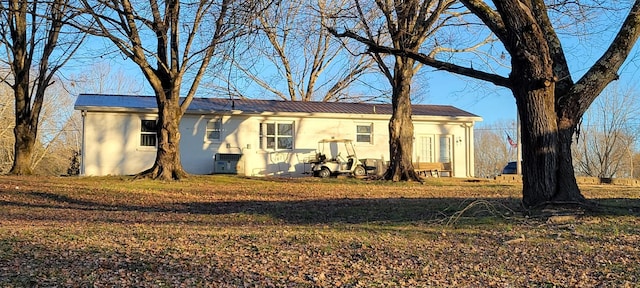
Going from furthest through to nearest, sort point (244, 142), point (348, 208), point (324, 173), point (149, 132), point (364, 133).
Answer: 1. point (364, 133)
2. point (244, 142)
3. point (149, 132)
4. point (324, 173)
5. point (348, 208)

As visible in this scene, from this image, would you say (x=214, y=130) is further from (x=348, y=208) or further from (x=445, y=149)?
(x=348, y=208)

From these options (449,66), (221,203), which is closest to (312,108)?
(221,203)

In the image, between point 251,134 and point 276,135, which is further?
point 276,135

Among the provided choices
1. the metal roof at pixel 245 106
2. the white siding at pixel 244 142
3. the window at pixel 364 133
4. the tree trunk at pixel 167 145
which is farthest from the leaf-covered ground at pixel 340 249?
the window at pixel 364 133

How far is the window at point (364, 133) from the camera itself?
2539 centimetres

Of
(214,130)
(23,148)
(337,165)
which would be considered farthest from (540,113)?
(23,148)

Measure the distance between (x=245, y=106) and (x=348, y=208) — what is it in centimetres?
1498

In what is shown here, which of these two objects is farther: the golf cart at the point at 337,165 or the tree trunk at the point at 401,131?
the golf cart at the point at 337,165

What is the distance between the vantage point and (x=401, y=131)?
1945 centimetres

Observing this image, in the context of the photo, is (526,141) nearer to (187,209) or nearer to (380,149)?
(187,209)

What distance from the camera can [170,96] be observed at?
703 inches

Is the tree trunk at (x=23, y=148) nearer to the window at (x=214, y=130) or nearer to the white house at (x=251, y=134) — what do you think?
the white house at (x=251, y=134)

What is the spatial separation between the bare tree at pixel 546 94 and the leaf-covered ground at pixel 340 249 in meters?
0.51

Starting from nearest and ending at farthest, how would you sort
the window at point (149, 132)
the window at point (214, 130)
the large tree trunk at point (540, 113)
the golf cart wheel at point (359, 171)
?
1. the large tree trunk at point (540, 113)
2. the golf cart wheel at point (359, 171)
3. the window at point (149, 132)
4. the window at point (214, 130)
